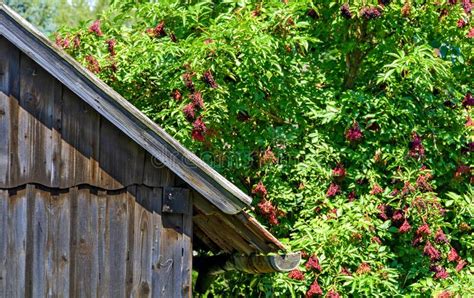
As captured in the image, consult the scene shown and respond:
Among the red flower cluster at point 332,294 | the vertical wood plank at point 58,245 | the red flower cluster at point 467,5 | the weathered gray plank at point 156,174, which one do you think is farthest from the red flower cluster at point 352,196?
the vertical wood plank at point 58,245

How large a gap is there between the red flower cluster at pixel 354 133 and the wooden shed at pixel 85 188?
3.24 metres

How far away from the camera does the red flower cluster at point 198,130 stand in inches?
341

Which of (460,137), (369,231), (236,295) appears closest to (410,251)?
(369,231)

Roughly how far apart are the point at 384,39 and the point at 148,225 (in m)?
4.36

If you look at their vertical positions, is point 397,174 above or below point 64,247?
above

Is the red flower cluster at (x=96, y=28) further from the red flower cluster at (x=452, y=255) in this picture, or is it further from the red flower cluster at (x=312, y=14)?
the red flower cluster at (x=452, y=255)

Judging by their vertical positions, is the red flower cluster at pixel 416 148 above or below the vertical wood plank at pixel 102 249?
above

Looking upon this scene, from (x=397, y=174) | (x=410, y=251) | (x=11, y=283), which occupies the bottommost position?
(x=11, y=283)

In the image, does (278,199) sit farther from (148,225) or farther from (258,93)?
(148,225)

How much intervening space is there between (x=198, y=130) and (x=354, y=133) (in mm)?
1509

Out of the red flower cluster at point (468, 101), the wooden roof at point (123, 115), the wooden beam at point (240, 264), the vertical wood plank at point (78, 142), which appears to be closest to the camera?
the wooden roof at point (123, 115)

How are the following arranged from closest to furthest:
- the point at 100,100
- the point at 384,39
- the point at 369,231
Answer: the point at 100,100, the point at 369,231, the point at 384,39

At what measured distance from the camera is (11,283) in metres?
5.93

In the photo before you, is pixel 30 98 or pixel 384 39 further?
pixel 384 39
